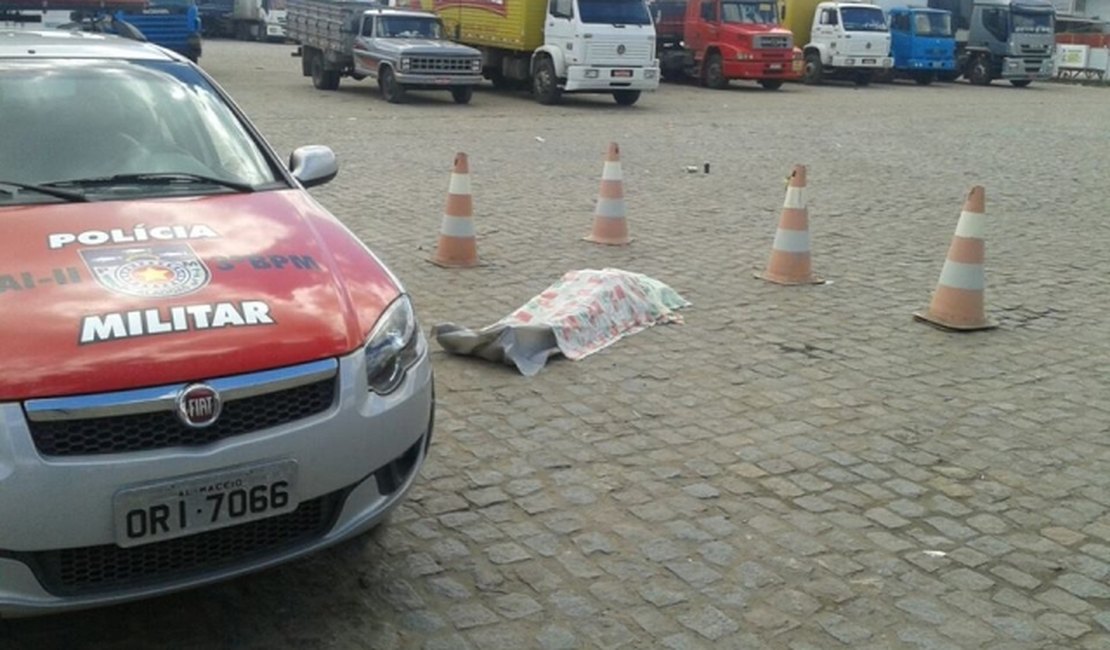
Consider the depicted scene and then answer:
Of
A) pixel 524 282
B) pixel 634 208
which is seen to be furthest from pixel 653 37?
pixel 524 282

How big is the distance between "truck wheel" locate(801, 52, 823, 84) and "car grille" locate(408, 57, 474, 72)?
1431cm

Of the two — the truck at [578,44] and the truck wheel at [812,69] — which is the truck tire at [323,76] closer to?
the truck at [578,44]

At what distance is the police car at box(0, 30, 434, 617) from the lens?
120 inches

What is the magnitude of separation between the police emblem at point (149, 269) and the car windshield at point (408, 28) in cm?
2041

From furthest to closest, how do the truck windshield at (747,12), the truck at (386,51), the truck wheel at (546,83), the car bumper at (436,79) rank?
1. the truck windshield at (747,12)
2. the truck wheel at (546,83)
3. the truck at (386,51)
4. the car bumper at (436,79)

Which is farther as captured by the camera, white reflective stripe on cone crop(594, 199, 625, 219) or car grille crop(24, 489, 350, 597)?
white reflective stripe on cone crop(594, 199, 625, 219)

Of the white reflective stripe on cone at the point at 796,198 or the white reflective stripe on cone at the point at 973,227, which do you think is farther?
the white reflective stripe on cone at the point at 796,198

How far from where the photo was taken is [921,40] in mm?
34219

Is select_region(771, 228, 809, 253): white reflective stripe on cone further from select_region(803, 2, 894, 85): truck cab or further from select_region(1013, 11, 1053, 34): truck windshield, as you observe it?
select_region(1013, 11, 1053, 34): truck windshield

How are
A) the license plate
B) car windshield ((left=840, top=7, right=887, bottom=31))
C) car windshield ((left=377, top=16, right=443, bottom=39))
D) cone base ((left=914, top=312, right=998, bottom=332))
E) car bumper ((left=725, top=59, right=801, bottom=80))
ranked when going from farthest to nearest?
car windshield ((left=840, top=7, right=887, bottom=31)) → car bumper ((left=725, top=59, right=801, bottom=80)) → car windshield ((left=377, top=16, right=443, bottom=39)) → cone base ((left=914, top=312, right=998, bottom=332)) → the license plate

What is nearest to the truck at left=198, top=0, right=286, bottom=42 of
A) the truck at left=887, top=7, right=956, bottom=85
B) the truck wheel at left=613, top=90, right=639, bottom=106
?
the truck at left=887, top=7, right=956, bottom=85

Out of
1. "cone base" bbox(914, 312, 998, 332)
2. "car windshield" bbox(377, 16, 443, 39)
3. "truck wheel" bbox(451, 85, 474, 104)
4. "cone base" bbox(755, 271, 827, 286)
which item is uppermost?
"car windshield" bbox(377, 16, 443, 39)

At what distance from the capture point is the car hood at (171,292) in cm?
318

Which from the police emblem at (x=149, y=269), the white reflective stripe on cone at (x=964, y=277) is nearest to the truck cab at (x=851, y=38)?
the white reflective stripe on cone at (x=964, y=277)
